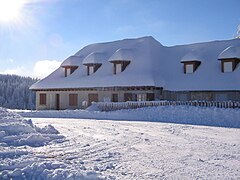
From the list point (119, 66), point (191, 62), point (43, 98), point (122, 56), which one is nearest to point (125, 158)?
point (191, 62)

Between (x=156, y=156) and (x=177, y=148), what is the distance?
65.4 inches

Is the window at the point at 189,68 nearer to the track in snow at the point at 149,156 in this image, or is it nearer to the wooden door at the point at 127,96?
the wooden door at the point at 127,96

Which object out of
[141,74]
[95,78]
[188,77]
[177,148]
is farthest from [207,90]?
[177,148]

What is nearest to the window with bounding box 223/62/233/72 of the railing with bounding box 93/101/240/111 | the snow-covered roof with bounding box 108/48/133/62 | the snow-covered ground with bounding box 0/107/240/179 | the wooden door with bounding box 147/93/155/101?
the wooden door with bounding box 147/93/155/101

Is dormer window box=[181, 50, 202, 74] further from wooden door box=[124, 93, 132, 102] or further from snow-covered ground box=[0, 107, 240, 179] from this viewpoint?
snow-covered ground box=[0, 107, 240, 179]

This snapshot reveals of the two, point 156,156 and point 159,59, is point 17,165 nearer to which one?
point 156,156

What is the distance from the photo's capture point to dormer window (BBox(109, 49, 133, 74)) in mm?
35678

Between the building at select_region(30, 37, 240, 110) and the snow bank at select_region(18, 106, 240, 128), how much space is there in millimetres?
5975

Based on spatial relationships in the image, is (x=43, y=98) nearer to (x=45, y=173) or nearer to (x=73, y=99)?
(x=73, y=99)

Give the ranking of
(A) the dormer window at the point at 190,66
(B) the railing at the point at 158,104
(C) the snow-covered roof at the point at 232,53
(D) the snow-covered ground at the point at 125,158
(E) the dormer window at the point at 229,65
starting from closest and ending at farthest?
(D) the snow-covered ground at the point at 125,158
(B) the railing at the point at 158,104
(C) the snow-covered roof at the point at 232,53
(E) the dormer window at the point at 229,65
(A) the dormer window at the point at 190,66

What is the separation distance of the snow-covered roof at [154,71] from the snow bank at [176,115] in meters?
6.11

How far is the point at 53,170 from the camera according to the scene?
7387 mm

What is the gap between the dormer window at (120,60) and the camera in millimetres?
35678

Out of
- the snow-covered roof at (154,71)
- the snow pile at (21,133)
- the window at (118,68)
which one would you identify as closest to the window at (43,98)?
the snow-covered roof at (154,71)
